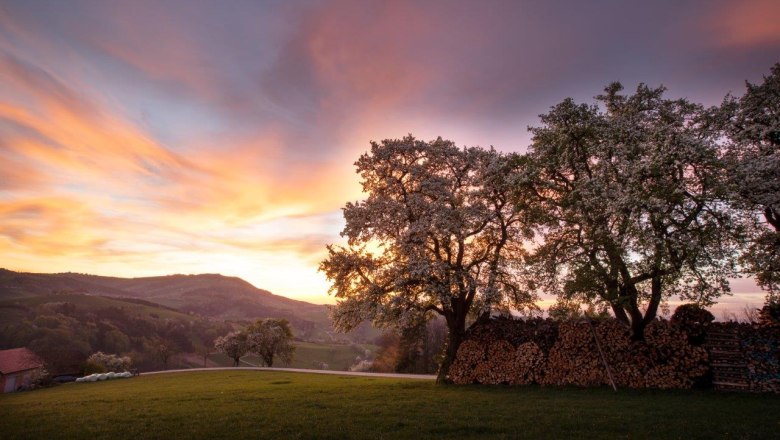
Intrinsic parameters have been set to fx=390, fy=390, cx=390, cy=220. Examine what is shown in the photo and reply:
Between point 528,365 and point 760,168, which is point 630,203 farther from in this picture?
point 528,365

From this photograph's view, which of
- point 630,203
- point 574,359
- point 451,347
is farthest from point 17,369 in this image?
point 630,203

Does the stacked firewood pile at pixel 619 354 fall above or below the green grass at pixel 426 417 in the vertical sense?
above

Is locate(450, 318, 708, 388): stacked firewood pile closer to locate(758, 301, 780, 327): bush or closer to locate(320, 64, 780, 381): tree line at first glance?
locate(320, 64, 780, 381): tree line

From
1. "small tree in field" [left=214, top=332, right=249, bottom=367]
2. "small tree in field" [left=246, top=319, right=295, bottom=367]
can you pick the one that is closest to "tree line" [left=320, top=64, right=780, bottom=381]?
"small tree in field" [left=246, top=319, right=295, bottom=367]

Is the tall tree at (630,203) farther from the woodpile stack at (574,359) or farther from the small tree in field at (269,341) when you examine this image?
the small tree in field at (269,341)

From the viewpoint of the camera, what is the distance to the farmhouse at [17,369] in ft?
191

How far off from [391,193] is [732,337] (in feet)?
71.8

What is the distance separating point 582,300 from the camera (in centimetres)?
2294

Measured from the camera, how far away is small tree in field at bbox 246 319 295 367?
72.3m

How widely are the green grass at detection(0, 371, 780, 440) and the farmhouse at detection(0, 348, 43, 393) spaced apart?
52.8 meters

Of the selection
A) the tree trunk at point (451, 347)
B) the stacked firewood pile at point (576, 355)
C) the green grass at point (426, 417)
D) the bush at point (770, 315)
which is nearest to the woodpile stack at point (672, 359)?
the stacked firewood pile at point (576, 355)

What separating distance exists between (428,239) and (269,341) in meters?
56.7

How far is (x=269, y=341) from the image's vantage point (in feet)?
239

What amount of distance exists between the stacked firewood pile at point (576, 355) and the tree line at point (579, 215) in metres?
1.30
